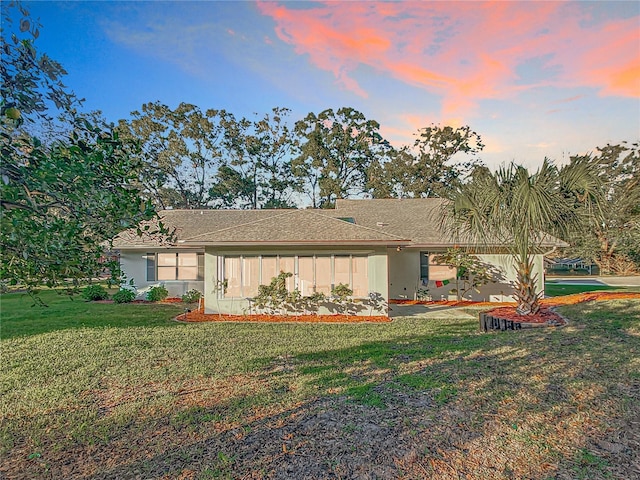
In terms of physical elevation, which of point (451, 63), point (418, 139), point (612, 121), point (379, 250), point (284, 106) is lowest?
point (379, 250)

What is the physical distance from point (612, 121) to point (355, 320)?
11217 millimetres

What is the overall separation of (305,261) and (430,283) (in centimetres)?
654

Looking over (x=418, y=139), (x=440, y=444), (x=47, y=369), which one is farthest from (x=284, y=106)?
(x=440, y=444)

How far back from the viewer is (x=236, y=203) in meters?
36.8

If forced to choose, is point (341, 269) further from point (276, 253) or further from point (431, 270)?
point (431, 270)

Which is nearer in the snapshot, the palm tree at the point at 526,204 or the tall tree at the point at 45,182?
the tall tree at the point at 45,182

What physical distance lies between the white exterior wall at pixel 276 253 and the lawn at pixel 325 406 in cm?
326

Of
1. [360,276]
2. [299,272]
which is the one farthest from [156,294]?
[360,276]

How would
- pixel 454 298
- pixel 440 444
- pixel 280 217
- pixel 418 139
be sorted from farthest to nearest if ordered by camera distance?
pixel 418 139 → pixel 454 298 → pixel 280 217 → pixel 440 444

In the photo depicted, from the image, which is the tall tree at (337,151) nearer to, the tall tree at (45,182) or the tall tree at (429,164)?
the tall tree at (429,164)

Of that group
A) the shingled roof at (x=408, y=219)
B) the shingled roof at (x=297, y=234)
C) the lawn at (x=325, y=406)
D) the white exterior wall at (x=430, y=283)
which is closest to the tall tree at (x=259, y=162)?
the shingled roof at (x=408, y=219)

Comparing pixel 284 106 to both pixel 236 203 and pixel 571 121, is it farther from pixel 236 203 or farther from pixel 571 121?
pixel 571 121

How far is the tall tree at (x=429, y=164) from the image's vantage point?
34938mm

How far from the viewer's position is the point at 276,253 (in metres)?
12.4
